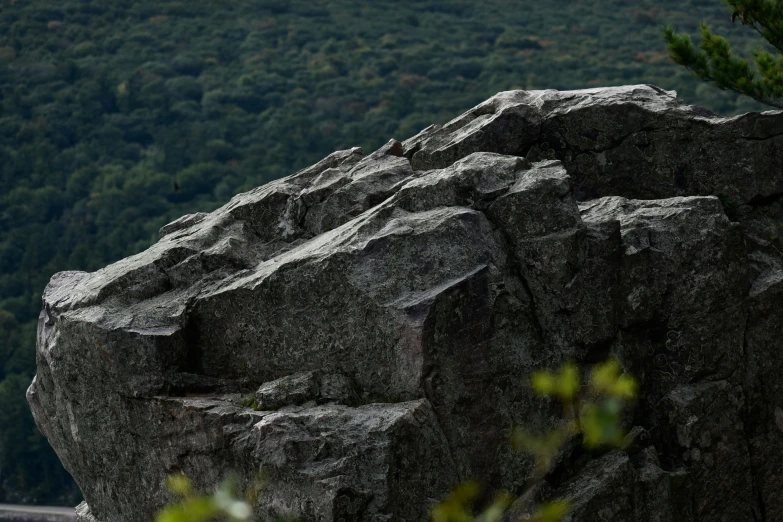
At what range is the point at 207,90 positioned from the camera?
220ft

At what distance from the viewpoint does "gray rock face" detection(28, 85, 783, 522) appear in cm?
910

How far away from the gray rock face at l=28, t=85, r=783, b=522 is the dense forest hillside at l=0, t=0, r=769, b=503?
1478 inches

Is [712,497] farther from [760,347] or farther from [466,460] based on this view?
[466,460]

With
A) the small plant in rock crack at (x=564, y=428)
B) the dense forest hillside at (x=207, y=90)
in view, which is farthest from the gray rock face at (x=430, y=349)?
the dense forest hillside at (x=207, y=90)

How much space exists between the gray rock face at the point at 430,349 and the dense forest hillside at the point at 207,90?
3753 cm

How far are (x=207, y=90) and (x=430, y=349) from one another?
199 ft

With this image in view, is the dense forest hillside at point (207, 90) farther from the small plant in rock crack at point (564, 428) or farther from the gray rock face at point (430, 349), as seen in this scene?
the small plant in rock crack at point (564, 428)

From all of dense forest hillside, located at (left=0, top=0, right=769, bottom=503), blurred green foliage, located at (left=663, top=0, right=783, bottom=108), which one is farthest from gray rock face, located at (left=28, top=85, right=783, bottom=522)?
dense forest hillside, located at (left=0, top=0, right=769, bottom=503)

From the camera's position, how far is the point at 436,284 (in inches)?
368

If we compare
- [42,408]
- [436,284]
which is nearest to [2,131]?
[42,408]

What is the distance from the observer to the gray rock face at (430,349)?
9102 millimetres

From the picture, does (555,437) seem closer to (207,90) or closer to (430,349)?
(430,349)

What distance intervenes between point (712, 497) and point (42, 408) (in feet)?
26.1

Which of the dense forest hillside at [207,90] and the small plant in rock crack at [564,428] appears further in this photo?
the dense forest hillside at [207,90]
